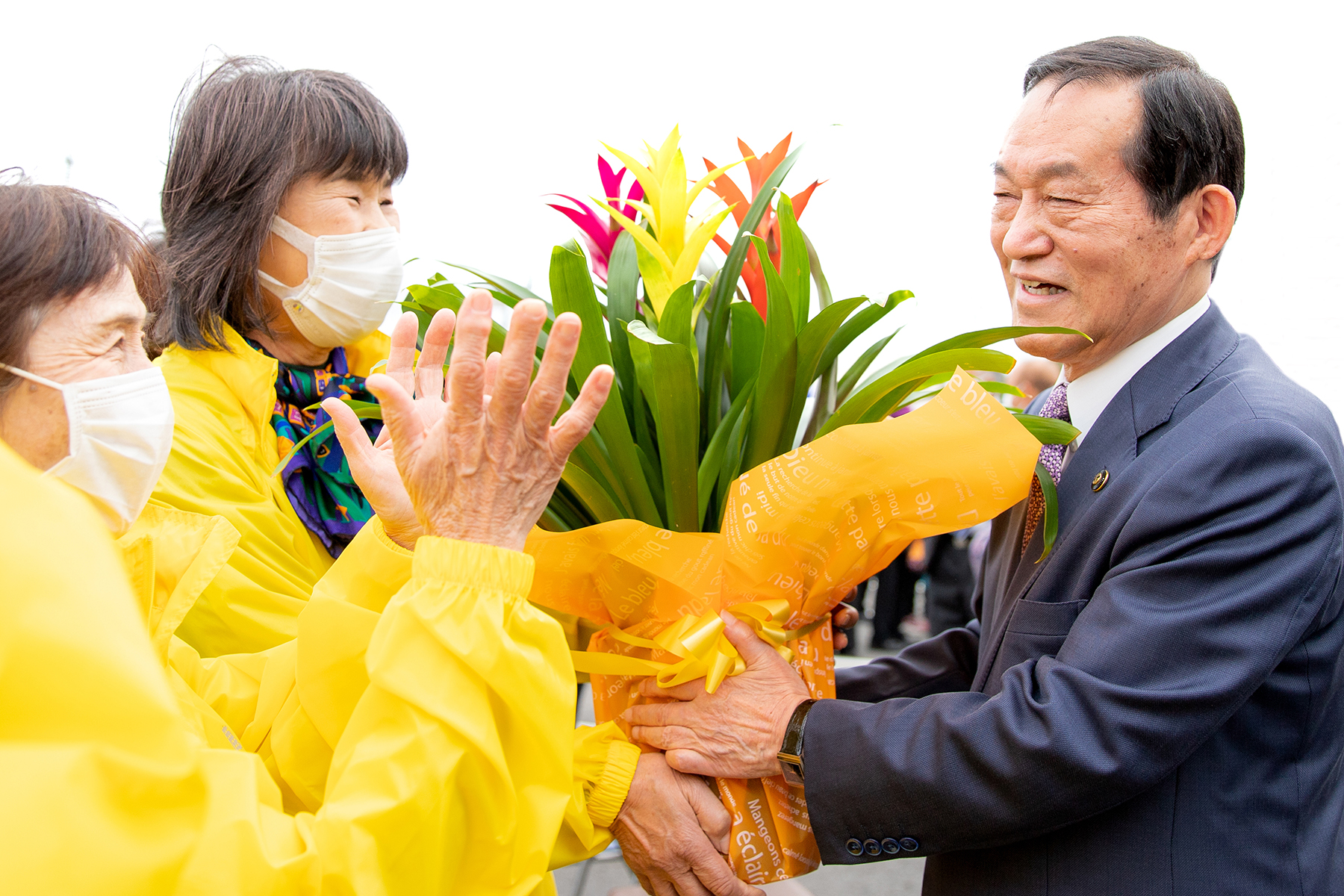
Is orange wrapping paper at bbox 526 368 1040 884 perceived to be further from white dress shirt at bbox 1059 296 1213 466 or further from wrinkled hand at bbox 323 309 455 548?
white dress shirt at bbox 1059 296 1213 466

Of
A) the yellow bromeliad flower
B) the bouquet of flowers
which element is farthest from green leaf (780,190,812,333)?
the yellow bromeliad flower

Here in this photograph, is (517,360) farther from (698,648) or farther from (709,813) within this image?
(709,813)

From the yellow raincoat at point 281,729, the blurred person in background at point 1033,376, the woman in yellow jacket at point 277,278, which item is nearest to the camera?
the yellow raincoat at point 281,729

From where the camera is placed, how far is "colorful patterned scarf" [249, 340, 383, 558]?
1487mm

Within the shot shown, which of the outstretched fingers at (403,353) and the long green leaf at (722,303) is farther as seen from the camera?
the long green leaf at (722,303)

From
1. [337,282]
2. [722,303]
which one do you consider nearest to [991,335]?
[722,303]

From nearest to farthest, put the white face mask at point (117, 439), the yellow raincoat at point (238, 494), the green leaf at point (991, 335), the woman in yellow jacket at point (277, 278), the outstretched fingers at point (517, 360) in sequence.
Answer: the outstretched fingers at point (517, 360), the white face mask at point (117, 439), the green leaf at point (991, 335), the yellow raincoat at point (238, 494), the woman in yellow jacket at point (277, 278)

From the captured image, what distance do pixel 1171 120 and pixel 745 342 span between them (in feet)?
2.07

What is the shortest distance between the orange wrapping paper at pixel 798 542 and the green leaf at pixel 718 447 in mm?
79

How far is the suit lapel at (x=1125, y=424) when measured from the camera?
1166 millimetres

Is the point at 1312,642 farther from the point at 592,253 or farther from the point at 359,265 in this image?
the point at 359,265

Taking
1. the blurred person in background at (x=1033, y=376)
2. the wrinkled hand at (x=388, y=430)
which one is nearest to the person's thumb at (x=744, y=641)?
the wrinkled hand at (x=388, y=430)

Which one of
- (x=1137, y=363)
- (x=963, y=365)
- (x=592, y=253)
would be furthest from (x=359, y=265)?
(x=1137, y=363)

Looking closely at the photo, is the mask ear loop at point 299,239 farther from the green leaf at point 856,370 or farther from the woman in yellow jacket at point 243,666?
the green leaf at point 856,370
